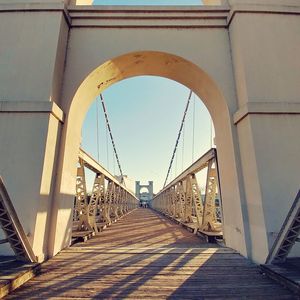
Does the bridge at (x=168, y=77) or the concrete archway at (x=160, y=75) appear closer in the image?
the bridge at (x=168, y=77)

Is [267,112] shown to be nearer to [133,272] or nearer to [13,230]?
[133,272]

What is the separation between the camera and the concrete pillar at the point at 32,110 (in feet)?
14.1

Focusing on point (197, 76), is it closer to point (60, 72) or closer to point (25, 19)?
point (60, 72)

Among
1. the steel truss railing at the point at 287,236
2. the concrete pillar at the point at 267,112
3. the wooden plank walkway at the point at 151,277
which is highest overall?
the concrete pillar at the point at 267,112

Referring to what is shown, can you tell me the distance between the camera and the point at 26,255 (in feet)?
12.5

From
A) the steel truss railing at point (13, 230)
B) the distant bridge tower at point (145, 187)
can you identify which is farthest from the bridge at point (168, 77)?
the distant bridge tower at point (145, 187)

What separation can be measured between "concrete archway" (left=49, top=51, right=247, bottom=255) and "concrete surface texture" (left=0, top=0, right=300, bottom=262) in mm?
31

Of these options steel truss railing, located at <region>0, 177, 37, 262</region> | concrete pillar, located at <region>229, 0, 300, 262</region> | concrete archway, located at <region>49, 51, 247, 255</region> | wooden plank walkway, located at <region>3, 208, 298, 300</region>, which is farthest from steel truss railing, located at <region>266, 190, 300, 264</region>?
steel truss railing, located at <region>0, 177, 37, 262</region>

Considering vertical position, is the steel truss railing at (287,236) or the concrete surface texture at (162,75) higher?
the concrete surface texture at (162,75)

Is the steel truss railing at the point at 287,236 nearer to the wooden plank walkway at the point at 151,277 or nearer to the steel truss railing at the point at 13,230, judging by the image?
the wooden plank walkway at the point at 151,277

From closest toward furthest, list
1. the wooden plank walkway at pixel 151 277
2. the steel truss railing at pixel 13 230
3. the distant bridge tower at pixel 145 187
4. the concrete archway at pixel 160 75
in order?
the wooden plank walkway at pixel 151 277 < the steel truss railing at pixel 13 230 < the concrete archway at pixel 160 75 < the distant bridge tower at pixel 145 187

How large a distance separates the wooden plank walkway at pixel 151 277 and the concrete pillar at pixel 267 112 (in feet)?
2.82

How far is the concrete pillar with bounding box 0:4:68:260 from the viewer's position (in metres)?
4.31

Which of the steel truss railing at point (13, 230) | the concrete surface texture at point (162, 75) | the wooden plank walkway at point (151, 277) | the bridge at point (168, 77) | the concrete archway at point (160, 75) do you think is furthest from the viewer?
the concrete archway at point (160, 75)
